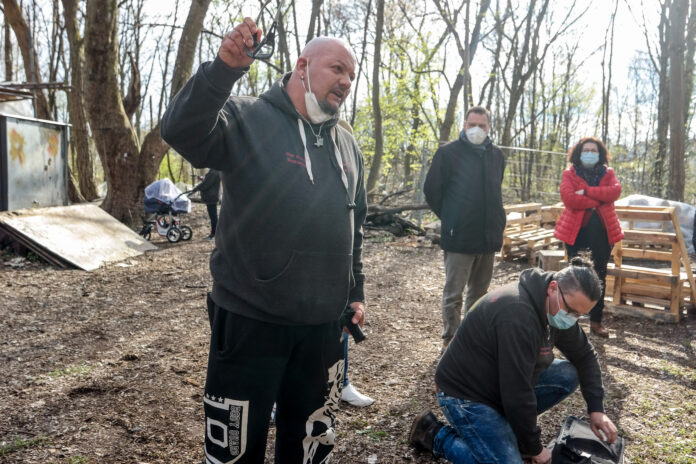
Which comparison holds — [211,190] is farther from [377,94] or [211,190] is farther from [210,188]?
[377,94]

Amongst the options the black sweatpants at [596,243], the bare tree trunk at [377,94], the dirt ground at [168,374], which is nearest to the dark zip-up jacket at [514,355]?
the dirt ground at [168,374]

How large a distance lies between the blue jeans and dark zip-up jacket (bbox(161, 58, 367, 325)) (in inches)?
41.8

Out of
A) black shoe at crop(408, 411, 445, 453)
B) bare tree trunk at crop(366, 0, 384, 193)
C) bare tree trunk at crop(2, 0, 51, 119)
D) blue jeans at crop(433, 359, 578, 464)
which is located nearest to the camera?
blue jeans at crop(433, 359, 578, 464)

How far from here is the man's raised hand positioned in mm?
1541

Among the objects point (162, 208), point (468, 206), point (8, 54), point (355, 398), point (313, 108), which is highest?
point (8, 54)

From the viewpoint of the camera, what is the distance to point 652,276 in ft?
17.9

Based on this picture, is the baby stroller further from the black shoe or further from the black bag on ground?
the black bag on ground

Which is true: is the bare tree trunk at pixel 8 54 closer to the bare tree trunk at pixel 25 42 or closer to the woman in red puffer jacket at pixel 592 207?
the bare tree trunk at pixel 25 42

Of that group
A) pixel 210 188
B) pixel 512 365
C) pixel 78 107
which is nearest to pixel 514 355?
pixel 512 365

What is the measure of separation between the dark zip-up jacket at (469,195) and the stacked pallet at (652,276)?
7.15ft

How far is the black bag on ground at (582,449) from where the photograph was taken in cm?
245

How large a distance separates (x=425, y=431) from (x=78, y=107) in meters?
14.1

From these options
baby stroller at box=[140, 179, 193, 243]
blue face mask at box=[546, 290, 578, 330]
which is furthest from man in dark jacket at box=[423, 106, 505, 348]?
baby stroller at box=[140, 179, 193, 243]

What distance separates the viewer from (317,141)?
194 centimetres
